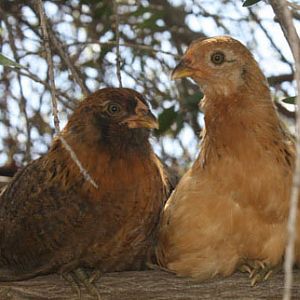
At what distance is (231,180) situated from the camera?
10.8 ft

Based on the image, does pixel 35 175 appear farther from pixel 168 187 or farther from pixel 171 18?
pixel 171 18

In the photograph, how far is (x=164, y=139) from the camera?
5098 millimetres

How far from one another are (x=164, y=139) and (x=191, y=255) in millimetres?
1752

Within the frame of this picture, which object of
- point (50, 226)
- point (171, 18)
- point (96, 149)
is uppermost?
point (171, 18)

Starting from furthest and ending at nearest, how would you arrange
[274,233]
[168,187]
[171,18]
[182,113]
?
[171,18]
[182,113]
[168,187]
[274,233]

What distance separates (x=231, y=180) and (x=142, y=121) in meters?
0.42

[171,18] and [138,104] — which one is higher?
[171,18]

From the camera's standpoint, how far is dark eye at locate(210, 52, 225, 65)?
340 centimetres

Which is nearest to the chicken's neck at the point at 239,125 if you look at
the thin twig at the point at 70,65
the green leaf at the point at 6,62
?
the thin twig at the point at 70,65

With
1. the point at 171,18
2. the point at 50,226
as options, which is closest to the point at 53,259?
the point at 50,226

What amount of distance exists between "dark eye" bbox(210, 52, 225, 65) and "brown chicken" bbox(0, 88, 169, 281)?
0.32m

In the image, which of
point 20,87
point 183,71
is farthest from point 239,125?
point 20,87

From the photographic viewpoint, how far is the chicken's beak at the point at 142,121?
11.2 feet

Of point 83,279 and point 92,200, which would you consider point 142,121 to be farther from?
point 83,279
